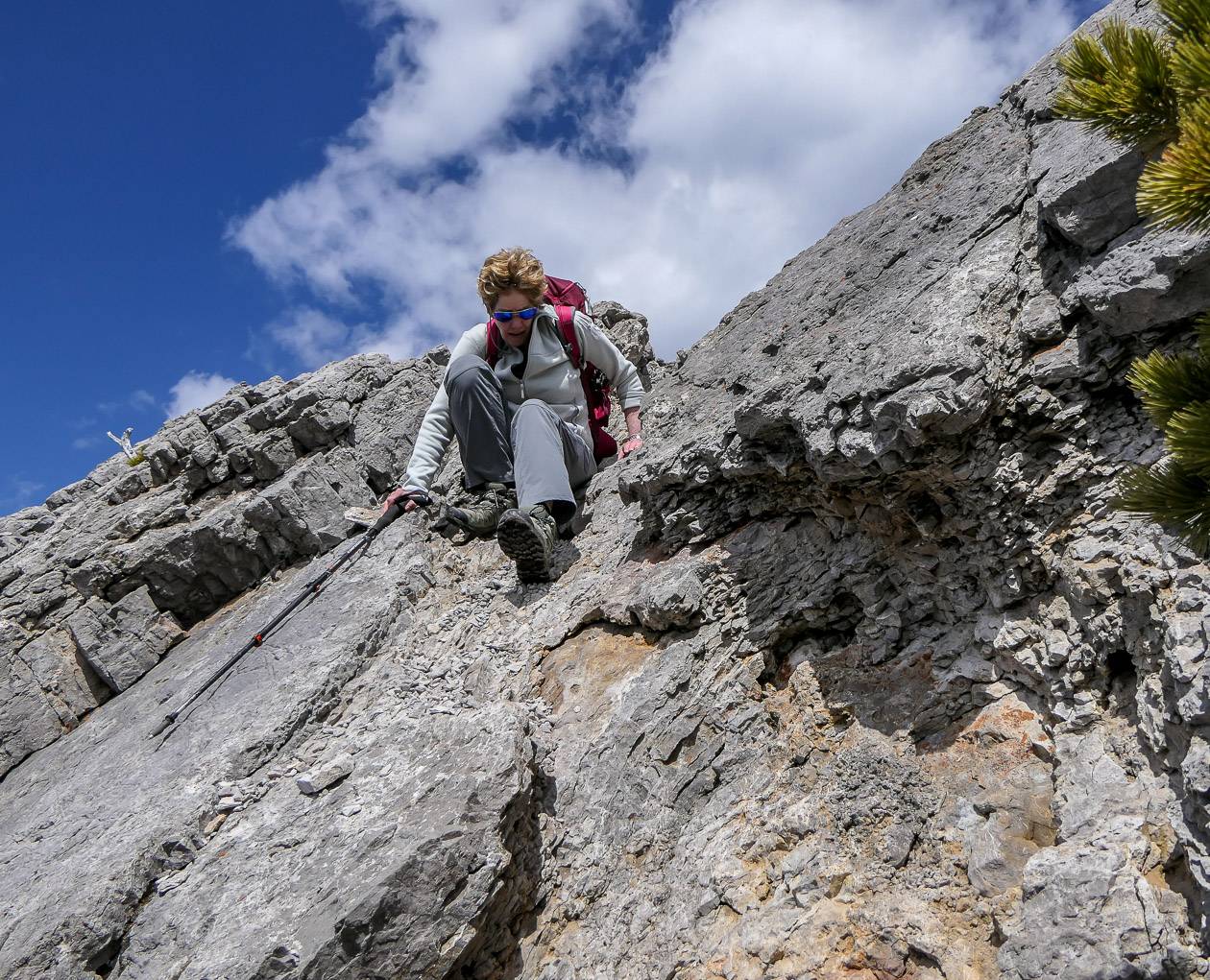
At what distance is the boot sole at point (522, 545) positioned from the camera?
7.38 metres

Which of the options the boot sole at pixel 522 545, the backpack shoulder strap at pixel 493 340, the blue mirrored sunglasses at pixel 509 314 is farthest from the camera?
the backpack shoulder strap at pixel 493 340

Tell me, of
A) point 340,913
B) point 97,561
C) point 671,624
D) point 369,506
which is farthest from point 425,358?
point 340,913

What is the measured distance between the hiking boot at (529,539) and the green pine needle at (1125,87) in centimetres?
525

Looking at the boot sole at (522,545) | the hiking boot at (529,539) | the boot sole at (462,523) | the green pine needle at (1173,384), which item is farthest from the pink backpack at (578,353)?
the green pine needle at (1173,384)

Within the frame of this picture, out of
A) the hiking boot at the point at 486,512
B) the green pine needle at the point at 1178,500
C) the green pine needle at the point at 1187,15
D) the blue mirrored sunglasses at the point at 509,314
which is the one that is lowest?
the green pine needle at the point at 1178,500

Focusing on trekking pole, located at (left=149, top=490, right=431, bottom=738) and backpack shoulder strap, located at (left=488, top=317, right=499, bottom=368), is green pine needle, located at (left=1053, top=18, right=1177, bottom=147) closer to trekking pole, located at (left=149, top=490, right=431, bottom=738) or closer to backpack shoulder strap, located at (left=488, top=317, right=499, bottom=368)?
backpack shoulder strap, located at (left=488, top=317, right=499, bottom=368)

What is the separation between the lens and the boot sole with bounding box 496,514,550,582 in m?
7.38

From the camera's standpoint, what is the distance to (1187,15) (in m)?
3.03

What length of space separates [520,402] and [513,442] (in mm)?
630

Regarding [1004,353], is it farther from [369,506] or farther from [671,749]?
[369,506]

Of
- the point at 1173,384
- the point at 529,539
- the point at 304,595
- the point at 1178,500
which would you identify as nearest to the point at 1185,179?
the point at 1173,384

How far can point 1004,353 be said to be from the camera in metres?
5.30

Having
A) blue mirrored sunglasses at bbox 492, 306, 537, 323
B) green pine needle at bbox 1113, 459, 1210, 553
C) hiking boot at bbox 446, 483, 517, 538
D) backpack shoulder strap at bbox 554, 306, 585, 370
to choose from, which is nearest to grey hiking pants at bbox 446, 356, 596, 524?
hiking boot at bbox 446, 483, 517, 538

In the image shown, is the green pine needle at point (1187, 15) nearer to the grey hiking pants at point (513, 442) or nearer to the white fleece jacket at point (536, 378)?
the grey hiking pants at point (513, 442)
